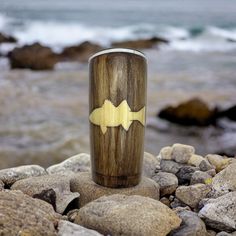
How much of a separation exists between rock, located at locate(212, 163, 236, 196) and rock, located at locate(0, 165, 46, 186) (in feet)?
2.23

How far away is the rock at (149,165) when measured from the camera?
1.59 meters

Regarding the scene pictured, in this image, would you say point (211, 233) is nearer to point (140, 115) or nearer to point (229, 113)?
point (140, 115)

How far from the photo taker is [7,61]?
30.0 feet

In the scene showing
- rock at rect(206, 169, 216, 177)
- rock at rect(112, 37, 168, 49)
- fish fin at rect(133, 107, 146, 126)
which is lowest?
rock at rect(112, 37, 168, 49)

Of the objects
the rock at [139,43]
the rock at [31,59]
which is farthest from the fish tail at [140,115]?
the rock at [139,43]

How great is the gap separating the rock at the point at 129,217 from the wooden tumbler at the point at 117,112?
17 cm

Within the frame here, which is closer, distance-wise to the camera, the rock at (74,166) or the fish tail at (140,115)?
the fish tail at (140,115)

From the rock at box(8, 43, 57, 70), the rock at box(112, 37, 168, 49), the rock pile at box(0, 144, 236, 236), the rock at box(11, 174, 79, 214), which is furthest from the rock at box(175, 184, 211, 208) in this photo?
the rock at box(112, 37, 168, 49)

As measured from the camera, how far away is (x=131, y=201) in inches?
43.6

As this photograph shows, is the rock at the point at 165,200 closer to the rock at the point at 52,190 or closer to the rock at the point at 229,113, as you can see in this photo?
the rock at the point at 52,190

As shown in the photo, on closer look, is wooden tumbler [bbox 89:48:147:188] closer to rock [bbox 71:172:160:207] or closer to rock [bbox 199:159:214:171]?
rock [bbox 71:172:160:207]

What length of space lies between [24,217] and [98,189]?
37 centimetres

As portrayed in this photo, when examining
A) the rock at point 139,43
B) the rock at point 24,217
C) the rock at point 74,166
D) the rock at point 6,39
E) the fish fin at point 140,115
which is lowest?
the rock at point 139,43

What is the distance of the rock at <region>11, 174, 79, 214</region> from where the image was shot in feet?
4.08
